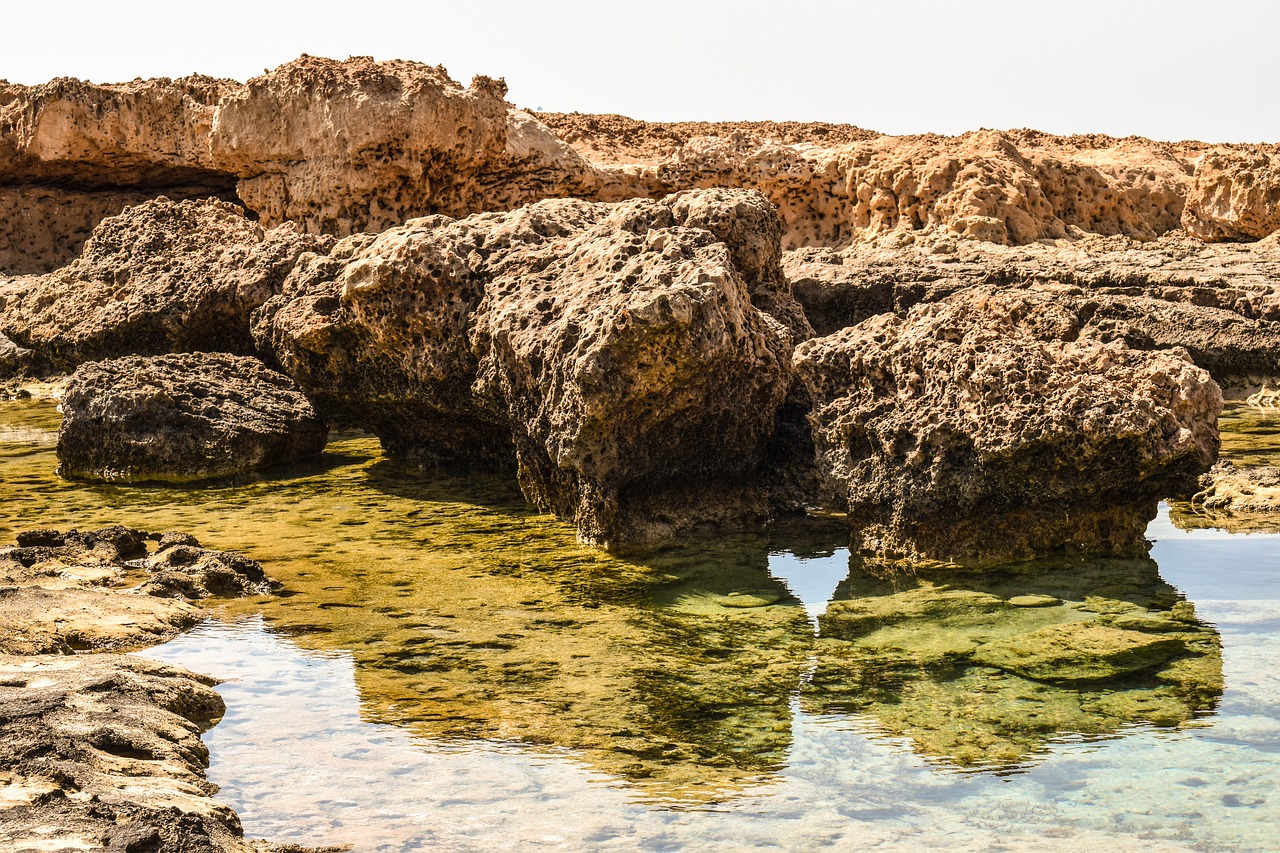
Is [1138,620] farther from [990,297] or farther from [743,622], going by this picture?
[990,297]

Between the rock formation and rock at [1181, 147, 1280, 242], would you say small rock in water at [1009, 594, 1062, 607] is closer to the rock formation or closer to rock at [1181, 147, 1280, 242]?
the rock formation

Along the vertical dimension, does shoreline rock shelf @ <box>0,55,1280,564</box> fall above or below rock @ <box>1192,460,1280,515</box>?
above

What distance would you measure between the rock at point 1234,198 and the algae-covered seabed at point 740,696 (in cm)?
766

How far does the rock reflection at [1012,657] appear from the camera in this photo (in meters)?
3.45

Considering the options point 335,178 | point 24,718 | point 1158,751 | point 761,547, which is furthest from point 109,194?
point 1158,751

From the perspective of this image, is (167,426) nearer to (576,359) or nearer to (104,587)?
(104,587)

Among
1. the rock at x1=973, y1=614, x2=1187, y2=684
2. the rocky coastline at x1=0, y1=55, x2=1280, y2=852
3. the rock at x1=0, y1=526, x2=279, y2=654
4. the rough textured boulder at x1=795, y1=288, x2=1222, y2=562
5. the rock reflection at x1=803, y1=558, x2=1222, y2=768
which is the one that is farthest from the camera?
the rough textured boulder at x1=795, y1=288, x2=1222, y2=562

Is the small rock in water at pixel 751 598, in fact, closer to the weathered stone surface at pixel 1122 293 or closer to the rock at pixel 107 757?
the rock at pixel 107 757

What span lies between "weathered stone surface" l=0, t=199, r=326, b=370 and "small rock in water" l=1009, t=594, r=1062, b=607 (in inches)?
223

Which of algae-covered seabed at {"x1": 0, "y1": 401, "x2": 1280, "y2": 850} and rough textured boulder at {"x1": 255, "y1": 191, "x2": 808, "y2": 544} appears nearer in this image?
algae-covered seabed at {"x1": 0, "y1": 401, "x2": 1280, "y2": 850}

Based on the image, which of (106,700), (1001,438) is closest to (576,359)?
(1001,438)

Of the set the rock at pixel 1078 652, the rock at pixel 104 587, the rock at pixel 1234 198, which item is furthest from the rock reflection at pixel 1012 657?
the rock at pixel 1234 198

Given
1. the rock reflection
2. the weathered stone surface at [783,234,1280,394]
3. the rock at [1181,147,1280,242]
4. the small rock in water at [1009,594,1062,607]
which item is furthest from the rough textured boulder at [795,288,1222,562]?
the rock at [1181,147,1280,242]

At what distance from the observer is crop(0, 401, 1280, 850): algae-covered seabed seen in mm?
2932
